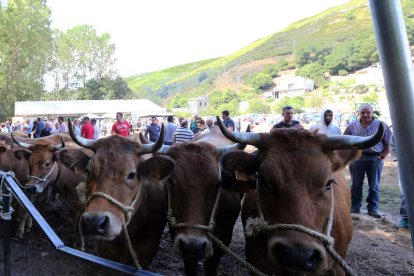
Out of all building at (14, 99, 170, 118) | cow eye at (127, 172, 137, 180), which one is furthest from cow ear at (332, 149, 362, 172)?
building at (14, 99, 170, 118)

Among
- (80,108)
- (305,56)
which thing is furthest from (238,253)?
(305,56)

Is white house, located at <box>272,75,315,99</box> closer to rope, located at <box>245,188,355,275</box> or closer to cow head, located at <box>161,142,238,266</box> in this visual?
cow head, located at <box>161,142,238,266</box>

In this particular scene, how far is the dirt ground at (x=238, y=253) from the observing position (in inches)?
204

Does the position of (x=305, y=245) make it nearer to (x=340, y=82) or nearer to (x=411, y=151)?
(x=411, y=151)

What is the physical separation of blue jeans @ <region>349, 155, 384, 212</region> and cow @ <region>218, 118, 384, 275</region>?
15.6 ft

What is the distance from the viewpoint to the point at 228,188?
347cm

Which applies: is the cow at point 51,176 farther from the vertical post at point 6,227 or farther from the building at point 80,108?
the building at point 80,108

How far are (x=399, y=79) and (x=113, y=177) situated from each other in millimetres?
2647

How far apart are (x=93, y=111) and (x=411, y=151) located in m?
55.2

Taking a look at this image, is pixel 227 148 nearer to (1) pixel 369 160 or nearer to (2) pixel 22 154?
(2) pixel 22 154

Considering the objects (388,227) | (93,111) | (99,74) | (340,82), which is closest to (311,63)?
(340,82)

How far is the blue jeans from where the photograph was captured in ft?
24.2

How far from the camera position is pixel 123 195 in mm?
3422

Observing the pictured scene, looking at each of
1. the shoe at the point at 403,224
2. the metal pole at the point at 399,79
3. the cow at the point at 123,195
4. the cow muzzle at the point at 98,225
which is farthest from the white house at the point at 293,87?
the metal pole at the point at 399,79
